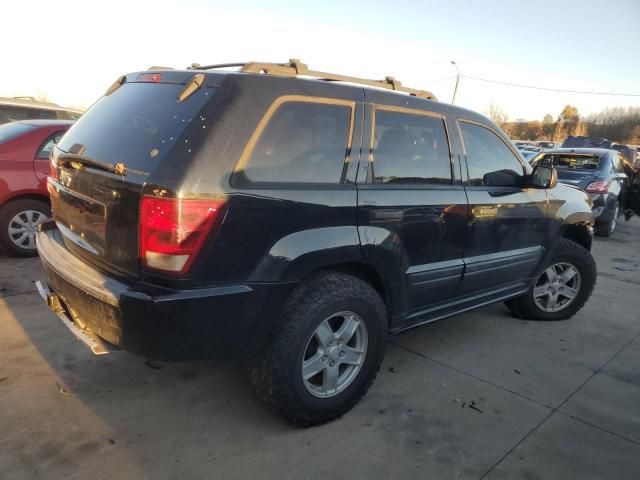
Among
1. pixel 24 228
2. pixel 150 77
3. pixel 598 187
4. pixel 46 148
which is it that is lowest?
pixel 24 228

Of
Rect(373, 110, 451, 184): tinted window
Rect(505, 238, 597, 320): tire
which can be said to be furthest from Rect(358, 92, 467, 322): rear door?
Rect(505, 238, 597, 320): tire

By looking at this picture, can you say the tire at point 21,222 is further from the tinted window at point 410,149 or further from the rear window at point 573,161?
the rear window at point 573,161

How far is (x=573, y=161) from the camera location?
937cm

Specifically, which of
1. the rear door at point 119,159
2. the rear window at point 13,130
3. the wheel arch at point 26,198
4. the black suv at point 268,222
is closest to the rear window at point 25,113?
the rear window at point 13,130

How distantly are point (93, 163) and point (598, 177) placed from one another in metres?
8.85

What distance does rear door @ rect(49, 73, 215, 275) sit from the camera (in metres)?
2.24

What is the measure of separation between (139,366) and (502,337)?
9.65ft

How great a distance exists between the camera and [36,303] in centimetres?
418

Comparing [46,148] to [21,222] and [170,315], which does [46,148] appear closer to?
[21,222]

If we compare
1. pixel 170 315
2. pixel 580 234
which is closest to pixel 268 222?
pixel 170 315

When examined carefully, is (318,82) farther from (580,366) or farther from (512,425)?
(580,366)

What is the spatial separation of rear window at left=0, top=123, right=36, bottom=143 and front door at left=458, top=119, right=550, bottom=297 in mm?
4687

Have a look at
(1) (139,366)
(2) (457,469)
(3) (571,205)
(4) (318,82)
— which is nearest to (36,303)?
(1) (139,366)

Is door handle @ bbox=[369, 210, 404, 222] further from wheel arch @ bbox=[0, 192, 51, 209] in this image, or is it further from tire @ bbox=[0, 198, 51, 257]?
wheel arch @ bbox=[0, 192, 51, 209]
